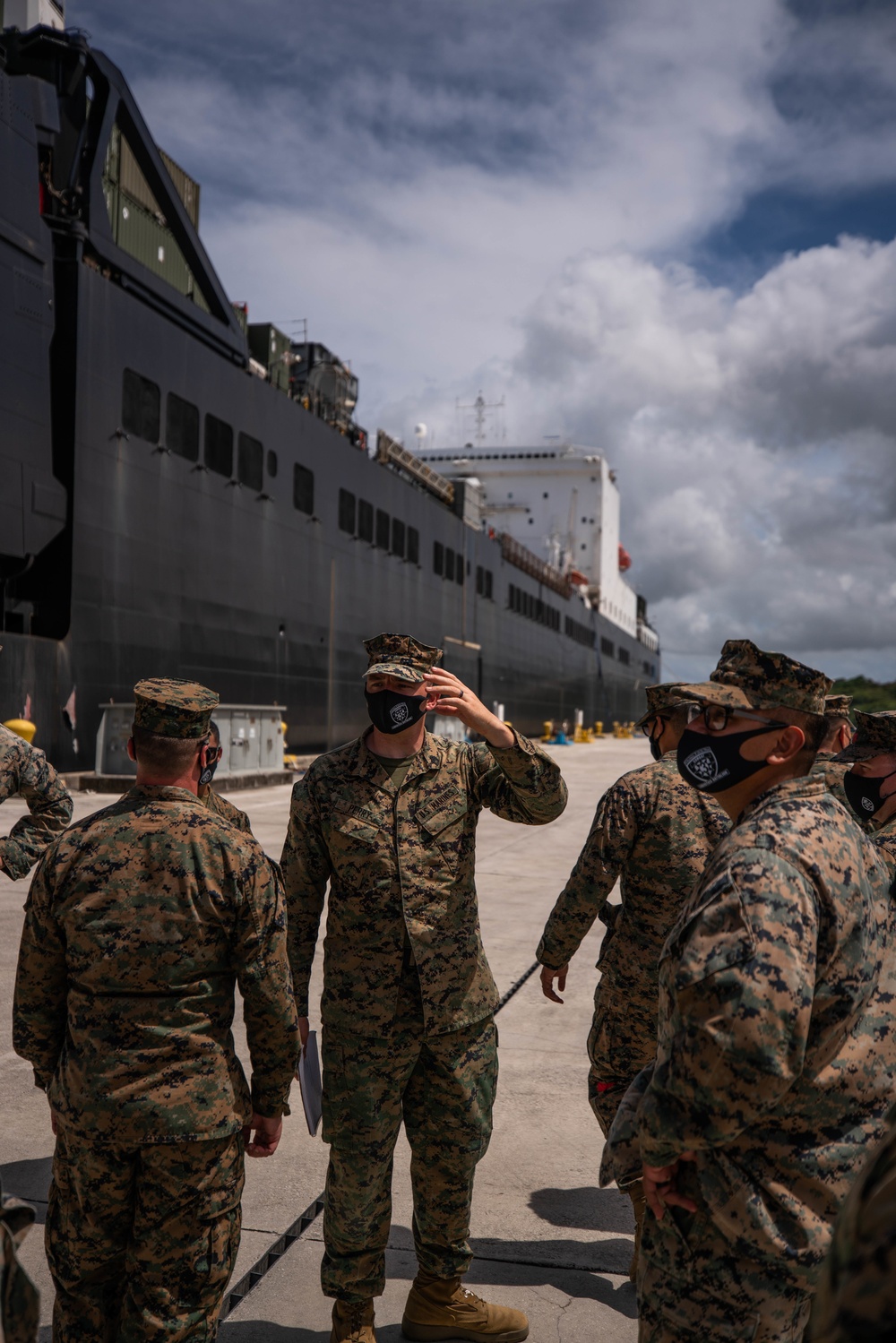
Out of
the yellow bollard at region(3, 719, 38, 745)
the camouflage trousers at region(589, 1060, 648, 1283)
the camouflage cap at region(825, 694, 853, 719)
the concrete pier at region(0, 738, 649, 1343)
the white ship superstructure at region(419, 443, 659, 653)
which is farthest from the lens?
the white ship superstructure at region(419, 443, 659, 653)

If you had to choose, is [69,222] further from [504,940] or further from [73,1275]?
[73,1275]

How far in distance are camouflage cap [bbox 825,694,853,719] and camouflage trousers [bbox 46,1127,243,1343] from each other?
301 cm

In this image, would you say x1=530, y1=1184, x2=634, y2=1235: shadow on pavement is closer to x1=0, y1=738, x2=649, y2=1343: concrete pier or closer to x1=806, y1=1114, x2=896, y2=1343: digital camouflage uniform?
x1=0, y1=738, x2=649, y2=1343: concrete pier

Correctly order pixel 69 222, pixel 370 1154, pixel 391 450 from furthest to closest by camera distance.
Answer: pixel 391 450 → pixel 69 222 → pixel 370 1154

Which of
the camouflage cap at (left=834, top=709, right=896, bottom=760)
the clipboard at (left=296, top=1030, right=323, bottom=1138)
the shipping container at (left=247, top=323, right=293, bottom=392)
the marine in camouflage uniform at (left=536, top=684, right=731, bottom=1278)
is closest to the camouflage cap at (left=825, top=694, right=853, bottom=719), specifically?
the camouflage cap at (left=834, top=709, right=896, bottom=760)

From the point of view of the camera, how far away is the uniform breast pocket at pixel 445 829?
283 centimetres

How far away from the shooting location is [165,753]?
228 centimetres

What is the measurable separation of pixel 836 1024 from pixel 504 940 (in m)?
5.36

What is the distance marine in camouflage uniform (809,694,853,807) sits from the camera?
4.23 metres

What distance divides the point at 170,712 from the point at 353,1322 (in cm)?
158

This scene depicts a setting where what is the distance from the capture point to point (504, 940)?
690 centimetres

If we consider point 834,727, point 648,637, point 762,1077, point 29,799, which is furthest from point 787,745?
point 648,637

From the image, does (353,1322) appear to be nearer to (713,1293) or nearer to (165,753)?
(713,1293)

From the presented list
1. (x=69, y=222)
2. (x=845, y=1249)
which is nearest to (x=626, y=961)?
→ (x=845, y=1249)
